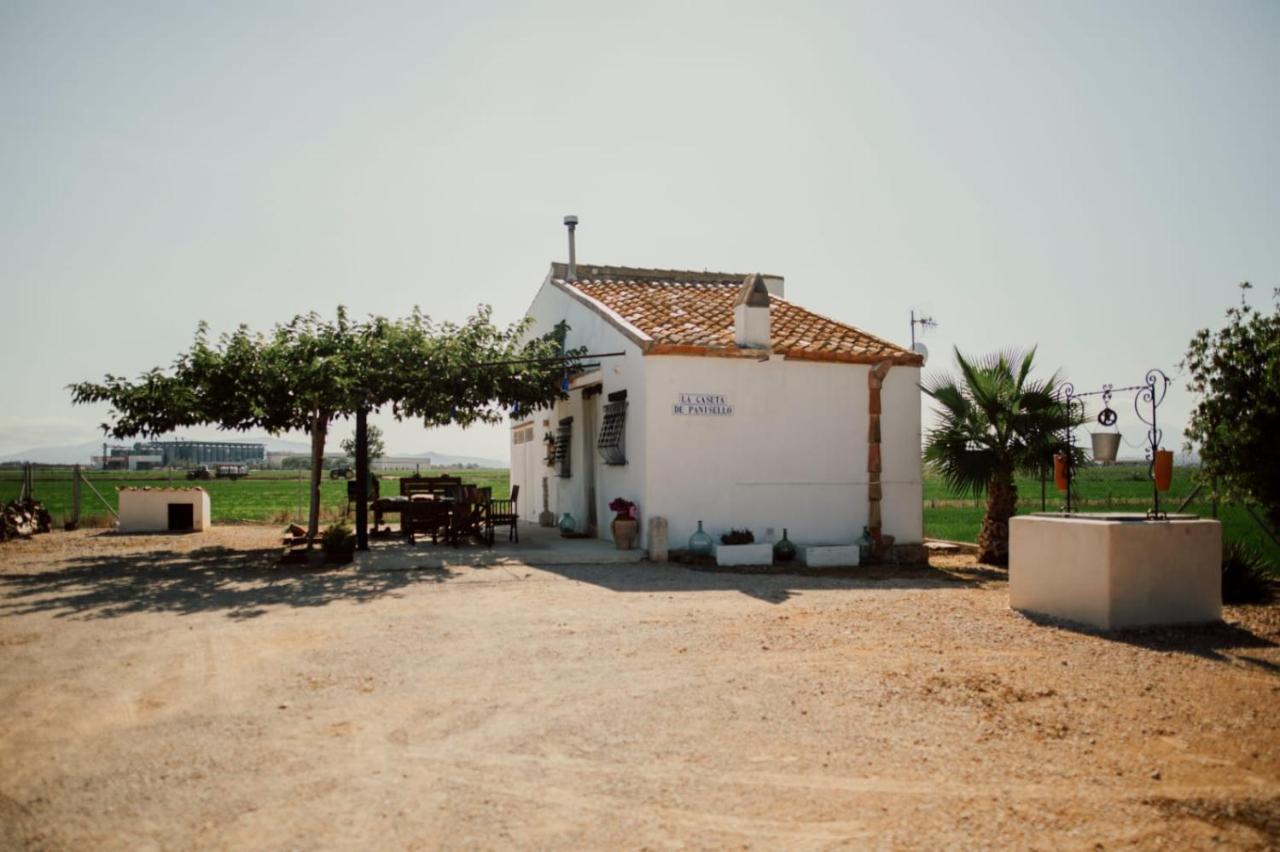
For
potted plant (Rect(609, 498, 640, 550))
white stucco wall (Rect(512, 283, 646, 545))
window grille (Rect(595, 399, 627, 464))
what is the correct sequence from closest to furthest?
potted plant (Rect(609, 498, 640, 550)) → white stucco wall (Rect(512, 283, 646, 545)) → window grille (Rect(595, 399, 627, 464))

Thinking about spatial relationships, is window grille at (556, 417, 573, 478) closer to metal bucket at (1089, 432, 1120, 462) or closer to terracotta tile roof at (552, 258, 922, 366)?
terracotta tile roof at (552, 258, 922, 366)

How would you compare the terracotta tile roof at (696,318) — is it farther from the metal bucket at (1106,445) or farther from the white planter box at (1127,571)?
the white planter box at (1127,571)

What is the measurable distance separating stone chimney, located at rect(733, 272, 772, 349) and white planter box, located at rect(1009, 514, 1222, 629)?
5.64 metres

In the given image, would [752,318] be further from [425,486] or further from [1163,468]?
[425,486]

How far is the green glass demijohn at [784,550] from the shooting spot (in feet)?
41.6

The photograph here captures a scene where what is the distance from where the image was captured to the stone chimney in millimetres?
13000

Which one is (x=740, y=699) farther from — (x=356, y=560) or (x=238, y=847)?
(x=356, y=560)

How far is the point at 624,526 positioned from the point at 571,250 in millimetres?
7403

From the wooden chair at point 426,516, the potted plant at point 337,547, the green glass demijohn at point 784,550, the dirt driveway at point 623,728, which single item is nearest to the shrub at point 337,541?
the potted plant at point 337,547

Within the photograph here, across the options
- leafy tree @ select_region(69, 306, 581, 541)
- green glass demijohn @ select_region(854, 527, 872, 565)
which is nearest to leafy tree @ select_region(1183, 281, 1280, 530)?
green glass demijohn @ select_region(854, 527, 872, 565)

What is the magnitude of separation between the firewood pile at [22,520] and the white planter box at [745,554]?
1366cm

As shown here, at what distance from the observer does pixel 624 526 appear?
13.0 metres

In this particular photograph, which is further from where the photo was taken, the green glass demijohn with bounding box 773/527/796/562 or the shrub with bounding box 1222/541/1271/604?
the green glass demijohn with bounding box 773/527/796/562

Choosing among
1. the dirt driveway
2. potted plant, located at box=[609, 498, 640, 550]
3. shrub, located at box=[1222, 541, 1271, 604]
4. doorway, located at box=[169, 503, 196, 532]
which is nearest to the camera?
the dirt driveway
